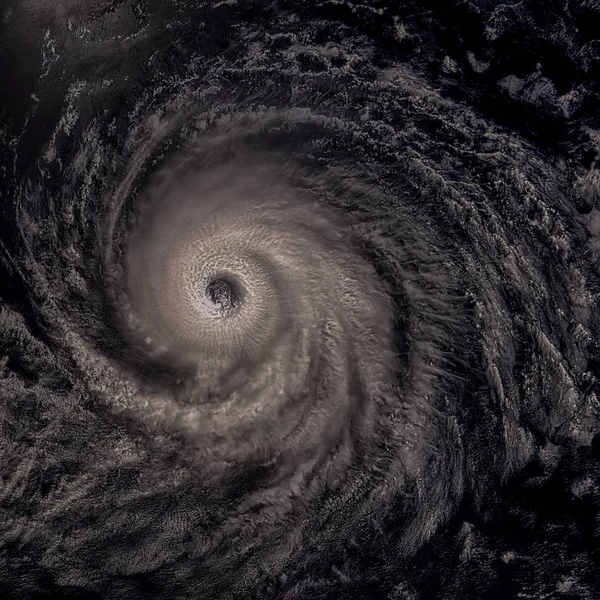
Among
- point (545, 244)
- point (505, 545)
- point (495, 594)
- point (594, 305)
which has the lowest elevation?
point (495, 594)

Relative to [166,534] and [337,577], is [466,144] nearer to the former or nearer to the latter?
[337,577]

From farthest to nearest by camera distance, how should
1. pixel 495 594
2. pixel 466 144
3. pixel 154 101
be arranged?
pixel 154 101
pixel 466 144
pixel 495 594

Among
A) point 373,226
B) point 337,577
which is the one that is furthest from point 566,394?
point 337,577

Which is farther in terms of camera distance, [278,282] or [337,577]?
[278,282]

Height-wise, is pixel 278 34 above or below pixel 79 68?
below

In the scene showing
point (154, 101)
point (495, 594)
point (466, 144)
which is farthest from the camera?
point (154, 101)

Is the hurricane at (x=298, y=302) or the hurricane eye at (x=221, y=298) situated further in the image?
the hurricane eye at (x=221, y=298)

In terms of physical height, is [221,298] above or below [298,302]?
above

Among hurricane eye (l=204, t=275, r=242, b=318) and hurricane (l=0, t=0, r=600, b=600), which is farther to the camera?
hurricane eye (l=204, t=275, r=242, b=318)
